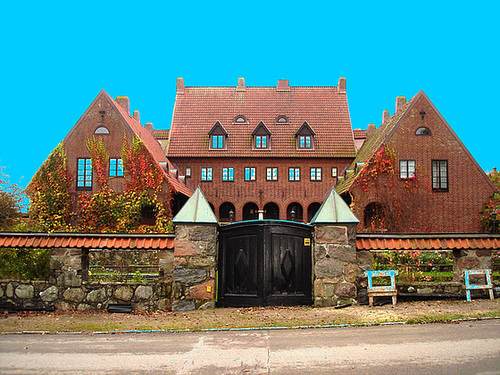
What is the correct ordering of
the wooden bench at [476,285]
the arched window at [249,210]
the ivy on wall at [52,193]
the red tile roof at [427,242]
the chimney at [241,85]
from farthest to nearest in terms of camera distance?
the chimney at [241,85] < the arched window at [249,210] < the ivy on wall at [52,193] < the red tile roof at [427,242] < the wooden bench at [476,285]

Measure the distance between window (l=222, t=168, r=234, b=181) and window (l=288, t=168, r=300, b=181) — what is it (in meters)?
4.35

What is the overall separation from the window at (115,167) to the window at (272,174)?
11.7 meters

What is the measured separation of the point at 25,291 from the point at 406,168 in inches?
918

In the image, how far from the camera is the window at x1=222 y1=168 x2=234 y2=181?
36.8 meters

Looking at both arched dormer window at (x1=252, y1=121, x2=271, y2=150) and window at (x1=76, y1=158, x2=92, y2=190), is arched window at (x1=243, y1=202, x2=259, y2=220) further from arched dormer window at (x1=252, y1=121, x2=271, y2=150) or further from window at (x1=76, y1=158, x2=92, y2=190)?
window at (x1=76, y1=158, x2=92, y2=190)

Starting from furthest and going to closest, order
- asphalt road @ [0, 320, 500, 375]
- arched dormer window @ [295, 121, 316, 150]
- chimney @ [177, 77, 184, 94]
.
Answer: chimney @ [177, 77, 184, 94], arched dormer window @ [295, 121, 316, 150], asphalt road @ [0, 320, 500, 375]

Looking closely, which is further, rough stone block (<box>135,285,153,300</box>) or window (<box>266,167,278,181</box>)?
window (<box>266,167,278,181</box>)

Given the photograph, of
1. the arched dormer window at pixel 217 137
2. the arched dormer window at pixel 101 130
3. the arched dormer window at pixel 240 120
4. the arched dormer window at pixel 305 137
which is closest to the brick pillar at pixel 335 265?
the arched dormer window at pixel 101 130

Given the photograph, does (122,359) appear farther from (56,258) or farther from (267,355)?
(56,258)

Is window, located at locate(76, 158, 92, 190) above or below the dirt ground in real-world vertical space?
above

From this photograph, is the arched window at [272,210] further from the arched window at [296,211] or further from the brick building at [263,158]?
the arched window at [296,211]

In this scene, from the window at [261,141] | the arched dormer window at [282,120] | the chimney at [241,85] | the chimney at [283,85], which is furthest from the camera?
the chimney at [241,85]

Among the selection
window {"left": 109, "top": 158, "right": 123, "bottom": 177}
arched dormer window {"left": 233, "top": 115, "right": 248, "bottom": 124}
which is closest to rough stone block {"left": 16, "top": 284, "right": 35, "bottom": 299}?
window {"left": 109, "top": 158, "right": 123, "bottom": 177}

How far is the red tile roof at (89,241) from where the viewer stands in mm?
11750
